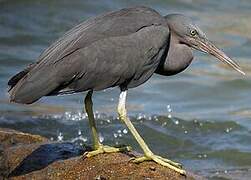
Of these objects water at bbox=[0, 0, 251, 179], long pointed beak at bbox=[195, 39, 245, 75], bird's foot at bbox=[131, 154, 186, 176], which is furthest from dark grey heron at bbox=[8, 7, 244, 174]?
water at bbox=[0, 0, 251, 179]

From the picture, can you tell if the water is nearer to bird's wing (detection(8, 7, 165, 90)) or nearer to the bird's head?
the bird's head

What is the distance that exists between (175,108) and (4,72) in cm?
311

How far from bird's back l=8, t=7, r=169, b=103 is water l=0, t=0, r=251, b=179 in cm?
335

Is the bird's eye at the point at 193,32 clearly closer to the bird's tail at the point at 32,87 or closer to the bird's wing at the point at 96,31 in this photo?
the bird's wing at the point at 96,31

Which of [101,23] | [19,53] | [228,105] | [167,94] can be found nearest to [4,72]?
[19,53]

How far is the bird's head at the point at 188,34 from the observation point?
7.04 m

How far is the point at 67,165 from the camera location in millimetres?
6566

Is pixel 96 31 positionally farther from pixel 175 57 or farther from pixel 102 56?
pixel 175 57

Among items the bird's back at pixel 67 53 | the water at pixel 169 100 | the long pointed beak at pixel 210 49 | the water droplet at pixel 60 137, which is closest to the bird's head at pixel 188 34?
the long pointed beak at pixel 210 49

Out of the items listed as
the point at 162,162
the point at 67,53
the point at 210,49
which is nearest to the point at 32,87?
the point at 67,53

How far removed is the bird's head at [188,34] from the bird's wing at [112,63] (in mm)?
172

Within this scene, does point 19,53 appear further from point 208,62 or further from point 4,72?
point 208,62

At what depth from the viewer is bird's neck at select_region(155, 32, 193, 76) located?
7.05 meters

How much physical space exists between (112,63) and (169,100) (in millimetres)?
6302
